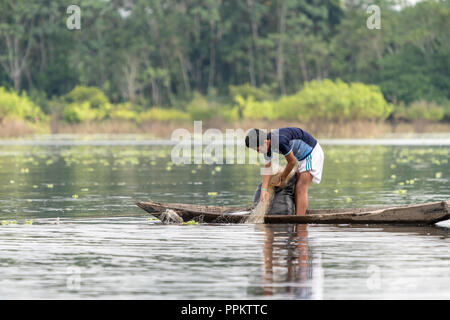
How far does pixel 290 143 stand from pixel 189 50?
89899 mm

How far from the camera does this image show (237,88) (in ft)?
329

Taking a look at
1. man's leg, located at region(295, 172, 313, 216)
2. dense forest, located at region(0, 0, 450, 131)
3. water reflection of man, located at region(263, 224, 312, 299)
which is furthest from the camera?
dense forest, located at region(0, 0, 450, 131)

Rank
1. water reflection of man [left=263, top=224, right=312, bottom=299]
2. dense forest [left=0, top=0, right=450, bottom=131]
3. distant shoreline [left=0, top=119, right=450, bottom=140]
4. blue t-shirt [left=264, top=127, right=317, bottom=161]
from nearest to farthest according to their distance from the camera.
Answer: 1. water reflection of man [left=263, top=224, right=312, bottom=299]
2. blue t-shirt [left=264, top=127, right=317, bottom=161]
3. distant shoreline [left=0, top=119, right=450, bottom=140]
4. dense forest [left=0, top=0, right=450, bottom=131]

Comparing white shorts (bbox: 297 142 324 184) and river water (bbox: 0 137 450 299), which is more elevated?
white shorts (bbox: 297 142 324 184)

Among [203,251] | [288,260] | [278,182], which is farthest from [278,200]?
[288,260]

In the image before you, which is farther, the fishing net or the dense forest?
the dense forest

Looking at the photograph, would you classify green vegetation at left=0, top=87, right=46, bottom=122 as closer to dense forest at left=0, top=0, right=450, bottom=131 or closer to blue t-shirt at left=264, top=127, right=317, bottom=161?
dense forest at left=0, top=0, right=450, bottom=131

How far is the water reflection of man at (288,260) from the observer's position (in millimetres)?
10672

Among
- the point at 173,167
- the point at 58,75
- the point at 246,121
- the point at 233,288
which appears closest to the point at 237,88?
the point at 58,75

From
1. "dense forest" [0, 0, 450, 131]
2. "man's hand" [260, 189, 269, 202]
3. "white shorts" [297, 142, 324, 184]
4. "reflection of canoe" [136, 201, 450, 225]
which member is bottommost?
"reflection of canoe" [136, 201, 450, 225]

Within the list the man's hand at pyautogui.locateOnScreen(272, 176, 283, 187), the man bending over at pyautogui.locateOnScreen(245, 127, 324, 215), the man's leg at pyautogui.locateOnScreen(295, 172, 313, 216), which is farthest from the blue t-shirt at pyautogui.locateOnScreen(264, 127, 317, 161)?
the man's hand at pyautogui.locateOnScreen(272, 176, 283, 187)

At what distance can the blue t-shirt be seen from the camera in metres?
16.2

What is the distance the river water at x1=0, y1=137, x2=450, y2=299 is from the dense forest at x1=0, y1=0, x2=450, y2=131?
2813 inches
